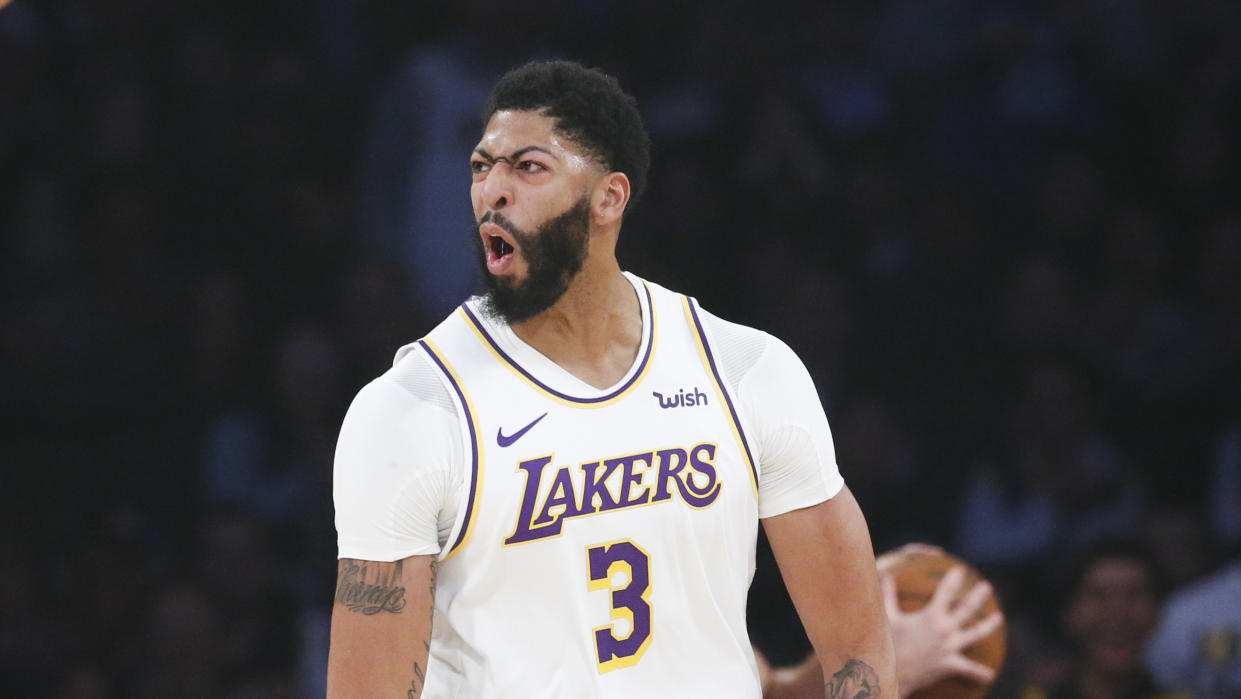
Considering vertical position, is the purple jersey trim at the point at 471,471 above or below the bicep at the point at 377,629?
above

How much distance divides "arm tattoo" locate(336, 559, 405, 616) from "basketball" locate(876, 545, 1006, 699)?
3.98 ft

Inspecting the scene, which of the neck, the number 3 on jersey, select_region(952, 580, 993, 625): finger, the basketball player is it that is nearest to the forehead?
the basketball player

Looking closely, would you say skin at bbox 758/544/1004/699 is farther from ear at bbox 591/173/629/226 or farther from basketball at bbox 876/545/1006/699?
ear at bbox 591/173/629/226

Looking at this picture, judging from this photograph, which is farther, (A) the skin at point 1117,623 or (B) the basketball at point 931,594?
(A) the skin at point 1117,623

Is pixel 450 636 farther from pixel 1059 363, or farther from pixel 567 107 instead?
pixel 1059 363

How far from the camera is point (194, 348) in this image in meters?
6.35

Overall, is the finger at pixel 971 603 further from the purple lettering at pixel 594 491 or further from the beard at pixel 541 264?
the beard at pixel 541 264

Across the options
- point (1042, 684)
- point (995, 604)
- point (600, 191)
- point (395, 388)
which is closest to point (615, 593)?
point (395, 388)

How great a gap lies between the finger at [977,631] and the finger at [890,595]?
0.45 ft

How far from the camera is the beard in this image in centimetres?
280

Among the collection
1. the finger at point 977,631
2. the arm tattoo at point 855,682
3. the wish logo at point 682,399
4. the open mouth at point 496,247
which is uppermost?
the open mouth at point 496,247

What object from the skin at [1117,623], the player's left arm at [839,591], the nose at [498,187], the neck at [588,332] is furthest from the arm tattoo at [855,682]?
the skin at [1117,623]

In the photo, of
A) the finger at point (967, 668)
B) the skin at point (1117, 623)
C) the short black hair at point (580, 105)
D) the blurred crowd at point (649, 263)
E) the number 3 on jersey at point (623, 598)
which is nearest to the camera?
the number 3 on jersey at point (623, 598)

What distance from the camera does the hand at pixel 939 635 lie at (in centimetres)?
329
